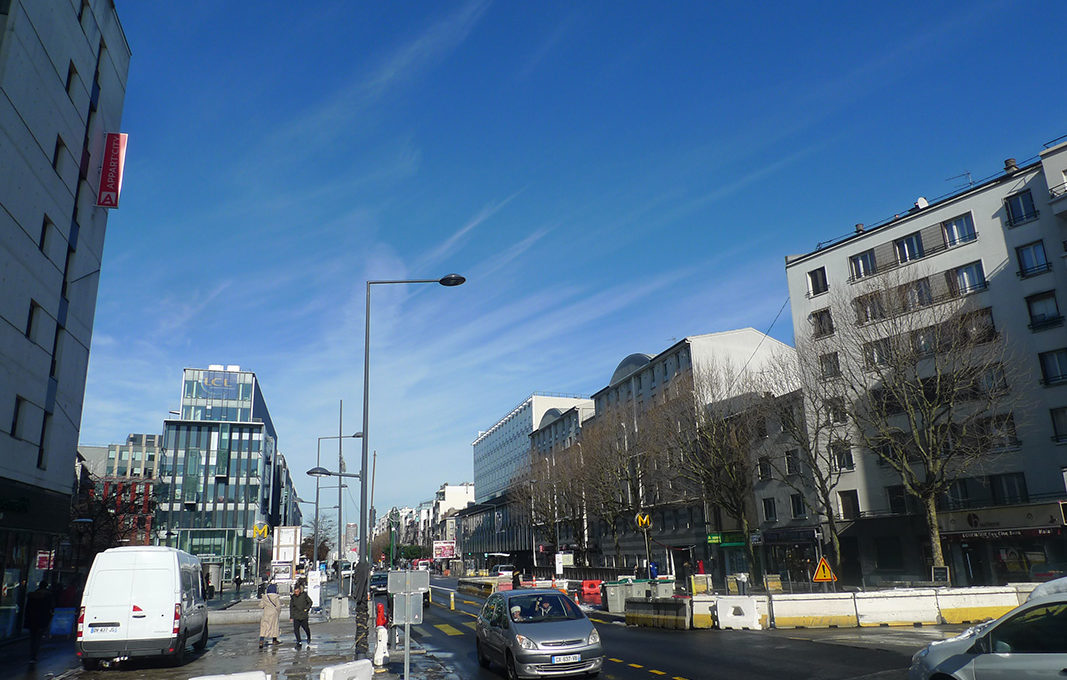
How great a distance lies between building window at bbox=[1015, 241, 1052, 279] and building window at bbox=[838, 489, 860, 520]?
14.4m

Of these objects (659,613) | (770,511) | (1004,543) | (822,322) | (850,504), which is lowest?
(659,613)

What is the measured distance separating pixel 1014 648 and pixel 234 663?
49.4ft

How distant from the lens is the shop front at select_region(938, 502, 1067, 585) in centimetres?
3122

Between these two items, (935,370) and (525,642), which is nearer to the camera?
(525,642)

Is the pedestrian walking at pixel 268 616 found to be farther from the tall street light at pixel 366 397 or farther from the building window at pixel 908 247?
the building window at pixel 908 247

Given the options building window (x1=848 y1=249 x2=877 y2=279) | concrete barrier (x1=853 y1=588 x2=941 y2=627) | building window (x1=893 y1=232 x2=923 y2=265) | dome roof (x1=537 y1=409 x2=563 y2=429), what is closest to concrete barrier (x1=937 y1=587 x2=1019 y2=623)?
concrete barrier (x1=853 y1=588 x2=941 y2=627)

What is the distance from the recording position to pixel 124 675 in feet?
47.9

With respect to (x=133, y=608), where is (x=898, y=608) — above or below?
below

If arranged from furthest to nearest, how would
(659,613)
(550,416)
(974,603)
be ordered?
1. (550,416)
2. (659,613)
3. (974,603)

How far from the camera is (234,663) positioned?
52.1 feet

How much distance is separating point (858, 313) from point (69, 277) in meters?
32.7

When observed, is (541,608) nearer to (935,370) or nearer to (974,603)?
(974,603)

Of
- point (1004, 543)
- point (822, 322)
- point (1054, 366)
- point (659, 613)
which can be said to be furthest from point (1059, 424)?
point (659, 613)

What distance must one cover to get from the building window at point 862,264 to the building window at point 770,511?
15385mm
